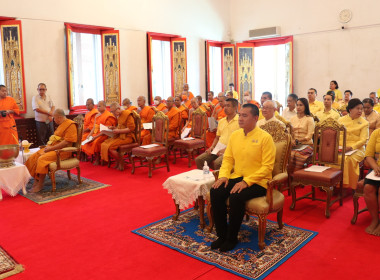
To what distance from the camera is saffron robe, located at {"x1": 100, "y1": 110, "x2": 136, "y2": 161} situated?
6897 mm

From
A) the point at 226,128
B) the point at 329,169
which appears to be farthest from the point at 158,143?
the point at 329,169

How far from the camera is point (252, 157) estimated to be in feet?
11.5

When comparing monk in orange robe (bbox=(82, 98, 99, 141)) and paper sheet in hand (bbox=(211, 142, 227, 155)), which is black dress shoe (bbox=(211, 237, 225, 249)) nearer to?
paper sheet in hand (bbox=(211, 142, 227, 155))

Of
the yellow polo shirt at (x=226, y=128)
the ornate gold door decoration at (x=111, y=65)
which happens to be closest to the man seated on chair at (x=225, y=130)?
the yellow polo shirt at (x=226, y=128)

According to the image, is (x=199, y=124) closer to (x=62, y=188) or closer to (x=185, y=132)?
(x=185, y=132)

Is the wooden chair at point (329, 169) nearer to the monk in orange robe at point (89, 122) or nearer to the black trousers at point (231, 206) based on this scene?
the black trousers at point (231, 206)

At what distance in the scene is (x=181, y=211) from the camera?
14.6 feet

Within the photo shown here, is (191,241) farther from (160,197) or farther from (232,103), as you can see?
(232,103)

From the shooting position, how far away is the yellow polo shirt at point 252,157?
11.3 feet

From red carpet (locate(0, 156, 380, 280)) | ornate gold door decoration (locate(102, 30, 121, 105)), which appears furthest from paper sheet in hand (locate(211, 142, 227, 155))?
ornate gold door decoration (locate(102, 30, 121, 105))

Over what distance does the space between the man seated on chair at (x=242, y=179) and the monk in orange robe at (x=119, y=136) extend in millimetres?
3599

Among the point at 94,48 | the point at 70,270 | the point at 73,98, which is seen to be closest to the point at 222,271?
the point at 70,270

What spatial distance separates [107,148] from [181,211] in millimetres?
2837

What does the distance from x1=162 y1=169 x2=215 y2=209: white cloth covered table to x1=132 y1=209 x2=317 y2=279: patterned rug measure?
0.27 m
